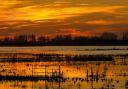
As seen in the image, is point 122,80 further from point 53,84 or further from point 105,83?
point 53,84

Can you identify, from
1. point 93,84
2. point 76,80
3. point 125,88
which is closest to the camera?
point 125,88

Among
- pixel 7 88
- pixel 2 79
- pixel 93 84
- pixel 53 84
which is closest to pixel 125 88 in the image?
pixel 93 84

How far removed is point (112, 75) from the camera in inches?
1467

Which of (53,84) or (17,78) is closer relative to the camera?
(53,84)

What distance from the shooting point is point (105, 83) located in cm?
3102

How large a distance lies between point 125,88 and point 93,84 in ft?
9.98

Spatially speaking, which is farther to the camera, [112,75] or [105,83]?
[112,75]

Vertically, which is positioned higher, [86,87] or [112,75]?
[86,87]

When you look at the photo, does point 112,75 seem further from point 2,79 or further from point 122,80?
point 2,79

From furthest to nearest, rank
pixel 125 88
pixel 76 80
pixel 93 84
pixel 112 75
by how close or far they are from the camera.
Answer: pixel 112 75
pixel 76 80
pixel 93 84
pixel 125 88

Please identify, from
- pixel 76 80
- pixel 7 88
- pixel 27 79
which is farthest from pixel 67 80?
pixel 7 88

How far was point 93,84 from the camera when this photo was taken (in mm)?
30703

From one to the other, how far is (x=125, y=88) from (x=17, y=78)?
9546 mm

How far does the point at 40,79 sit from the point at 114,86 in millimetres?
6930
